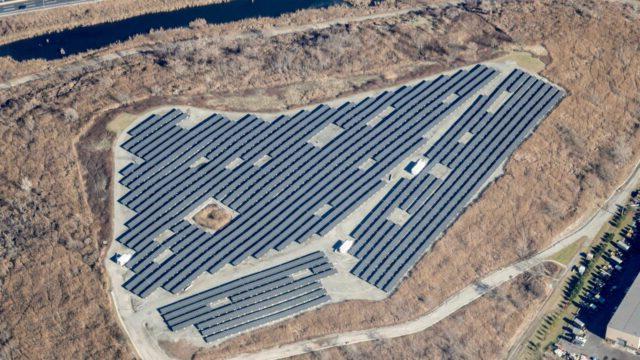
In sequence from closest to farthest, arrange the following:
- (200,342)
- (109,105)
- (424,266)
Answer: (200,342)
(424,266)
(109,105)

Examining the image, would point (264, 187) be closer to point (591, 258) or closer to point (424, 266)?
point (424, 266)

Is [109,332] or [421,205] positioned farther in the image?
[421,205]

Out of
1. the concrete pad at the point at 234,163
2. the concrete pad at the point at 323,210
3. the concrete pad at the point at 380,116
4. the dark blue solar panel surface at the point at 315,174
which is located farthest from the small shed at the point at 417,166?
the concrete pad at the point at 234,163

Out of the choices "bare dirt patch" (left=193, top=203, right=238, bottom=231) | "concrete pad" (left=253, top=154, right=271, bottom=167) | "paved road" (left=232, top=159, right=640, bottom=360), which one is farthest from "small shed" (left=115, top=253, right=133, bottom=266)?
"concrete pad" (left=253, top=154, right=271, bottom=167)

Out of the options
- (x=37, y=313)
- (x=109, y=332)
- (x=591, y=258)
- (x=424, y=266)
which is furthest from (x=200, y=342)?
(x=591, y=258)

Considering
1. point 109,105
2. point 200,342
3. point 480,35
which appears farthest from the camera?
point 480,35

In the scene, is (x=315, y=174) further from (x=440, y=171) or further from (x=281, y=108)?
(x=440, y=171)

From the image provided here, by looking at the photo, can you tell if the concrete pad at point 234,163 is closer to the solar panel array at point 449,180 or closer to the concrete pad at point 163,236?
the concrete pad at point 163,236
